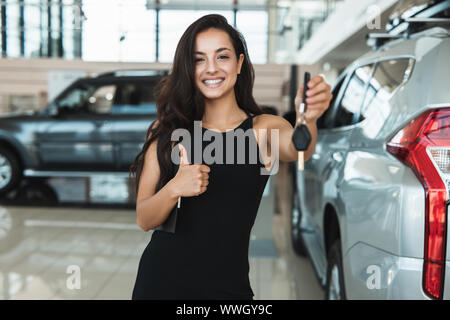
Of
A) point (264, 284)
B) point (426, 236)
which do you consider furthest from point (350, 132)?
point (264, 284)

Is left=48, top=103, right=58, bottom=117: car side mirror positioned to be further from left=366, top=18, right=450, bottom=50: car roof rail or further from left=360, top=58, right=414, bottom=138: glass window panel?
left=360, top=58, right=414, bottom=138: glass window panel

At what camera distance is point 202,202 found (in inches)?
51.6

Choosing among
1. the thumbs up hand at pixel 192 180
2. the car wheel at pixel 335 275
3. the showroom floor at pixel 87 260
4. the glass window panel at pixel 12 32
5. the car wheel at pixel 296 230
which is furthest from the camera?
the glass window panel at pixel 12 32

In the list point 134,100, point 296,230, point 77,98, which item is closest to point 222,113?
point 296,230

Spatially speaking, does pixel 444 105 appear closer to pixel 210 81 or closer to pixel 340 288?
pixel 210 81

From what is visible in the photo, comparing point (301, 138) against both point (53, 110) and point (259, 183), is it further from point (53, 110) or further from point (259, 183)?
point (53, 110)

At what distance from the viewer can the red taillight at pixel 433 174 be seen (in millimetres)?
1479

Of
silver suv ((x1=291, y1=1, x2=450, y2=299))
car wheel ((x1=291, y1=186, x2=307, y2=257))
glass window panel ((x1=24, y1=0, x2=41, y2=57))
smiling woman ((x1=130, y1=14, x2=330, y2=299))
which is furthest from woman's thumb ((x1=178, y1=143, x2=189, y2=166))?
glass window panel ((x1=24, y1=0, x2=41, y2=57))

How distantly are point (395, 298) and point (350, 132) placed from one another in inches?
39.6

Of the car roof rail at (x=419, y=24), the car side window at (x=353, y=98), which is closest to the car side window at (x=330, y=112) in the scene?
the car side window at (x=353, y=98)

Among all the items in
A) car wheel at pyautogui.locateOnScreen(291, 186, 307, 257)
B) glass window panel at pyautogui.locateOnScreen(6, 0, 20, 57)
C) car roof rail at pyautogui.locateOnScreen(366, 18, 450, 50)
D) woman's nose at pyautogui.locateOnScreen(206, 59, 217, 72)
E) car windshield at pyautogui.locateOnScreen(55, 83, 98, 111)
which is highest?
glass window panel at pyautogui.locateOnScreen(6, 0, 20, 57)

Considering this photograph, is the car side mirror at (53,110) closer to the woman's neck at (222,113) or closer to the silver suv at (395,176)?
the silver suv at (395,176)

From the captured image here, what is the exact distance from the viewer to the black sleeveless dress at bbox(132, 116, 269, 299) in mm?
1291

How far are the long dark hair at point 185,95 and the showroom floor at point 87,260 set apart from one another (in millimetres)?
2201
